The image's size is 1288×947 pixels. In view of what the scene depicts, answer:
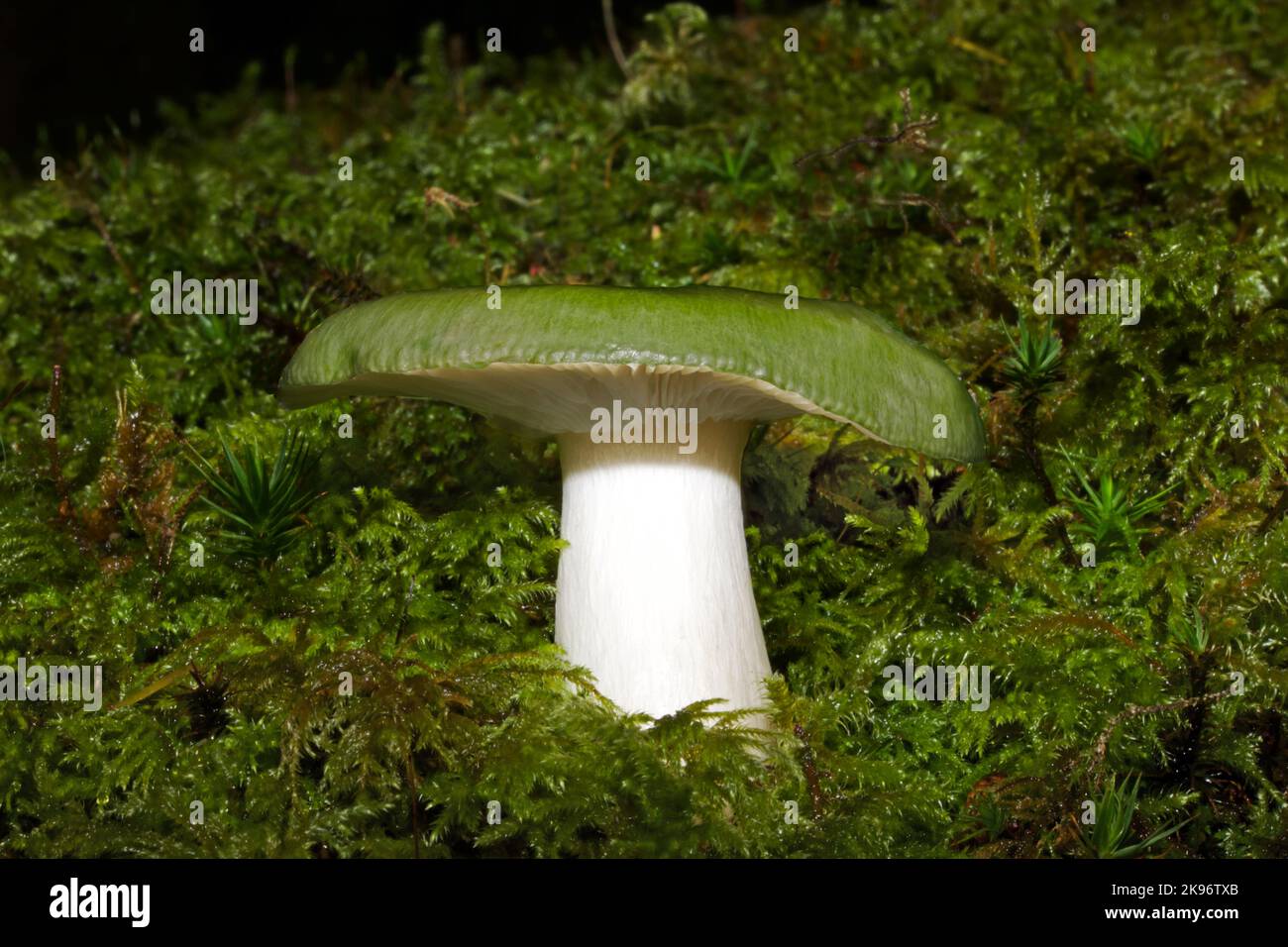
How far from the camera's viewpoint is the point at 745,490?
2658 mm

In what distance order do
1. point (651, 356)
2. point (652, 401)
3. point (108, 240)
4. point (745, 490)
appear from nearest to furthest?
point (651, 356)
point (652, 401)
point (745, 490)
point (108, 240)

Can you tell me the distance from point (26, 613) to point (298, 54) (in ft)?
14.7

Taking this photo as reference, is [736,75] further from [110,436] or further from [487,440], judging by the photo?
[110,436]

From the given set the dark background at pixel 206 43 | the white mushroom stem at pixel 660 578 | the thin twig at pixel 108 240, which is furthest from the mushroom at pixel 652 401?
the dark background at pixel 206 43

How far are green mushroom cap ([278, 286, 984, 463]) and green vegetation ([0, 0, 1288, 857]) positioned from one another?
1.84 ft

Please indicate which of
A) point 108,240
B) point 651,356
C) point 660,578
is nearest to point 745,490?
point 660,578

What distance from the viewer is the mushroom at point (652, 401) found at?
5.22 ft

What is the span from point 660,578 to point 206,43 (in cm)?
555

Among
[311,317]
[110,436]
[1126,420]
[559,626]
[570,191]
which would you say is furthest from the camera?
[570,191]

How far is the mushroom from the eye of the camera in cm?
159

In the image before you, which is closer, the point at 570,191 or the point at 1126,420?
the point at 1126,420

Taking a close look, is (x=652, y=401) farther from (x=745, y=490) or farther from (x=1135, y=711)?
(x=1135, y=711)

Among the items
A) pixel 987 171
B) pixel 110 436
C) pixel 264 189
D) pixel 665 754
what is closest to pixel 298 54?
pixel 264 189
